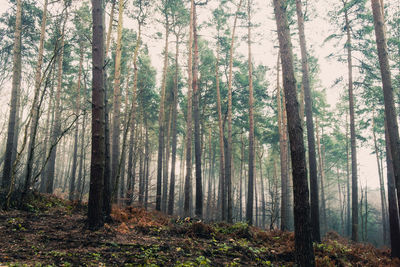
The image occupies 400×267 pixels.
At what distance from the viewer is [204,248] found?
5734 mm

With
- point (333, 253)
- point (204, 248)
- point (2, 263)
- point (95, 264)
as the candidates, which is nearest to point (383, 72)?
point (333, 253)

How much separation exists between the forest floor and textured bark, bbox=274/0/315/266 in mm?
1108

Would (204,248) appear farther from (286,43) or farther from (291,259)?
(286,43)

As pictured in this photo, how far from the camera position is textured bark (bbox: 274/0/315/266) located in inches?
183

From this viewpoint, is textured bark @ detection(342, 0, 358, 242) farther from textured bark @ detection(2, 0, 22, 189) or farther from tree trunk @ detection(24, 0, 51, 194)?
textured bark @ detection(2, 0, 22, 189)

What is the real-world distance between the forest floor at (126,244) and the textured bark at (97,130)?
0.49 metres

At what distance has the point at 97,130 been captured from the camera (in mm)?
5668

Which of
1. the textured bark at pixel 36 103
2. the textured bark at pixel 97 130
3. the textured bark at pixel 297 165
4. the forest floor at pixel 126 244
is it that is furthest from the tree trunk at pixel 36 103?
the textured bark at pixel 297 165

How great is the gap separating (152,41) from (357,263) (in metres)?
A: 15.5

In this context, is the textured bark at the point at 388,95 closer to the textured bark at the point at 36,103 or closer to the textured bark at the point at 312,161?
the textured bark at the point at 312,161

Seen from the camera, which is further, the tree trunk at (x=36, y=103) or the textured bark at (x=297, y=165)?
the tree trunk at (x=36, y=103)

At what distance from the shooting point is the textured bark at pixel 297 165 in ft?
15.2

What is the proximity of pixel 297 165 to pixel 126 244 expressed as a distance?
410cm

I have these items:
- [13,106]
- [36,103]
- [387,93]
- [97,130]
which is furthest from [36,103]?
[387,93]
